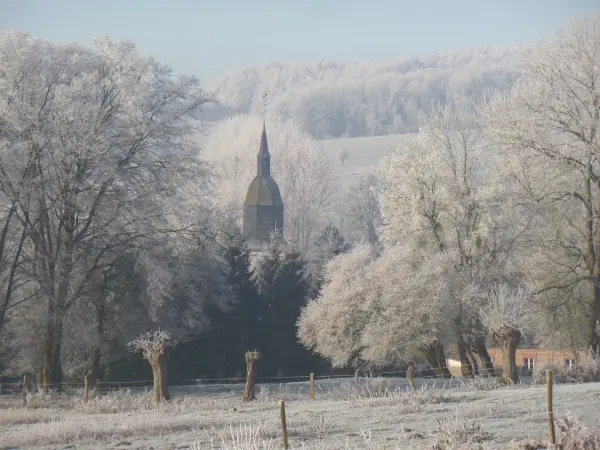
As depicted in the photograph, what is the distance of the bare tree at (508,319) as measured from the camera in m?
25.6

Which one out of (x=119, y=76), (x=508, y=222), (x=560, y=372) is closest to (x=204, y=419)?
(x=560, y=372)

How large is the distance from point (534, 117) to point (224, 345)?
19.6 m

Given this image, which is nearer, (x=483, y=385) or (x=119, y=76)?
(x=483, y=385)

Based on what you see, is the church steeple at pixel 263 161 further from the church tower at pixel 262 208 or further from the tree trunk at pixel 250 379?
the tree trunk at pixel 250 379

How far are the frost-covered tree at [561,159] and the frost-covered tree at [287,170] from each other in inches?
2007

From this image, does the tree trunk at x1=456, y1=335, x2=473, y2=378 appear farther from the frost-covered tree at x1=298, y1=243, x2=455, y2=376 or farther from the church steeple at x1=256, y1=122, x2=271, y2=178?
the church steeple at x1=256, y1=122, x2=271, y2=178

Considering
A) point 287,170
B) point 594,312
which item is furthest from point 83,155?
point 287,170

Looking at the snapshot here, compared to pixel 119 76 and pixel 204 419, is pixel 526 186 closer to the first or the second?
pixel 119 76

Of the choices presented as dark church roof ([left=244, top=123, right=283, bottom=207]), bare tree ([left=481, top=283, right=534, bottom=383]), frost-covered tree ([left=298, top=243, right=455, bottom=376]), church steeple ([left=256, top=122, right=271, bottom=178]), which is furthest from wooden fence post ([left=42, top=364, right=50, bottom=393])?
church steeple ([left=256, top=122, right=271, bottom=178])

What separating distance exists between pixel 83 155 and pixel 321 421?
52.8ft

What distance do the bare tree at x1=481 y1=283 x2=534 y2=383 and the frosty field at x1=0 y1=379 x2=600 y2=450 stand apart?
2.77 m

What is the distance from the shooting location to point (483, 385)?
23.3 meters

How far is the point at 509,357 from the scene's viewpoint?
25.8m

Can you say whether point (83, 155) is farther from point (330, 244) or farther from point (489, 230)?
point (330, 244)
